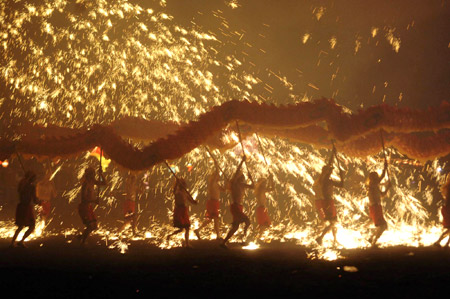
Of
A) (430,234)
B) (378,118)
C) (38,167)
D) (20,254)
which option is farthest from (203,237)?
(38,167)

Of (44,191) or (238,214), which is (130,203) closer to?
(44,191)

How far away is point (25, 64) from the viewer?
1555 centimetres

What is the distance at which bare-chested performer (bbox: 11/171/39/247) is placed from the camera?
8.03 meters

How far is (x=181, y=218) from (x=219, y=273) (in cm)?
269

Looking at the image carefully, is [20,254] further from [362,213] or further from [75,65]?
[362,213]

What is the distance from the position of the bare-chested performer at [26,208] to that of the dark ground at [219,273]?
508 millimetres

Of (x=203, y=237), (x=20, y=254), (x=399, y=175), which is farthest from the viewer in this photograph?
(x=399, y=175)

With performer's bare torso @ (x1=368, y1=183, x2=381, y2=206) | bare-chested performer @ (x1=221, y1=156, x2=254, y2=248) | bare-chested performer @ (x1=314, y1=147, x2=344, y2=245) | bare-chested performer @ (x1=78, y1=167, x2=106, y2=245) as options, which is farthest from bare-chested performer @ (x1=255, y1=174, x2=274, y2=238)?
bare-chested performer @ (x1=78, y1=167, x2=106, y2=245)

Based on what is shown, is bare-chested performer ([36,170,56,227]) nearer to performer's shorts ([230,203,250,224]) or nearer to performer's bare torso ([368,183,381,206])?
performer's shorts ([230,203,250,224])

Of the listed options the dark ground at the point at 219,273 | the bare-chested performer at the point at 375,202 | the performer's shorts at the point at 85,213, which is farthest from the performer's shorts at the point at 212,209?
the bare-chested performer at the point at 375,202

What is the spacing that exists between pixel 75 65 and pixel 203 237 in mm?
9153

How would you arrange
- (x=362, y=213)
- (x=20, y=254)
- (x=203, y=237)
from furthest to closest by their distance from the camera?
(x=362, y=213) → (x=203, y=237) → (x=20, y=254)

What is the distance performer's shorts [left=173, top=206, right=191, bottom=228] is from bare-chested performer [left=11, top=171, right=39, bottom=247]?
310 centimetres

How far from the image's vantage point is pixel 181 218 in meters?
7.96
